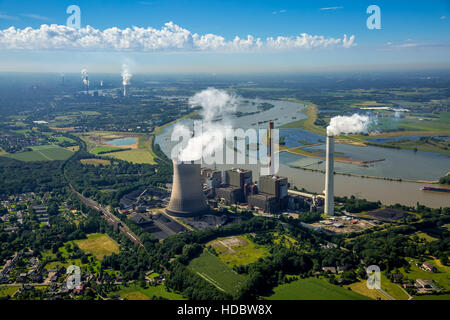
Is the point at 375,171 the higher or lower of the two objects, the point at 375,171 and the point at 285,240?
the higher

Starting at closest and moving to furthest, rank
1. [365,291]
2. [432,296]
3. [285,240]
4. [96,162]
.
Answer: [432,296]
[365,291]
[285,240]
[96,162]

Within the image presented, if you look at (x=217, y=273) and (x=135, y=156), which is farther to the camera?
(x=135, y=156)

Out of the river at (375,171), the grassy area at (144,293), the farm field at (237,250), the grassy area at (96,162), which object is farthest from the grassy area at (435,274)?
the grassy area at (96,162)

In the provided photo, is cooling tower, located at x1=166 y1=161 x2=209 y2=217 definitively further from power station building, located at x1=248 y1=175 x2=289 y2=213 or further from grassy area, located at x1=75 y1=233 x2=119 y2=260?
grassy area, located at x1=75 y1=233 x2=119 y2=260

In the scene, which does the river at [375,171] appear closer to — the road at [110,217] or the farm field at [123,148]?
the farm field at [123,148]

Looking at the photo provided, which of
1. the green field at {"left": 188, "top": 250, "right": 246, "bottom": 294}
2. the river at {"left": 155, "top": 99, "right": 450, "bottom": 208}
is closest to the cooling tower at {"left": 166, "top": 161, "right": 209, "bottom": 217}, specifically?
the green field at {"left": 188, "top": 250, "right": 246, "bottom": 294}

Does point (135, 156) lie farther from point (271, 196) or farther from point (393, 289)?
point (393, 289)

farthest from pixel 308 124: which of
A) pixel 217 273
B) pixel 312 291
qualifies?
pixel 312 291
